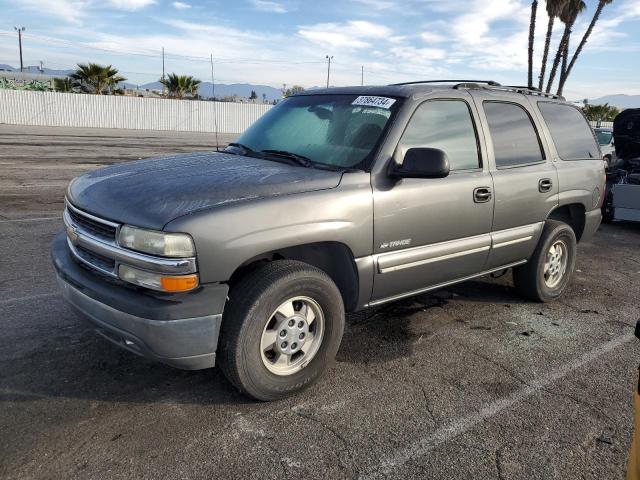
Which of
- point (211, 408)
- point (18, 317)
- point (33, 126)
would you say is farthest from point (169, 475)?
point (33, 126)

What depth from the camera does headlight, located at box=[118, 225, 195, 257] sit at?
8.77ft

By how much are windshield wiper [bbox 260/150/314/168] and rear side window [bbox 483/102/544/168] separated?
1600 millimetres

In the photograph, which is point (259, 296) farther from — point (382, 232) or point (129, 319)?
point (382, 232)

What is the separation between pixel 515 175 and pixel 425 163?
144cm

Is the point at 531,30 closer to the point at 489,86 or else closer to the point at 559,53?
the point at 559,53

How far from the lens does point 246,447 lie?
8.95ft

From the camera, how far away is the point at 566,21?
2738 centimetres

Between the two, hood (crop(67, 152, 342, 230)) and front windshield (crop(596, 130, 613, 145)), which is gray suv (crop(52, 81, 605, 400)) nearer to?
hood (crop(67, 152, 342, 230))

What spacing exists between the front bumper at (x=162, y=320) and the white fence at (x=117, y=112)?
106 ft

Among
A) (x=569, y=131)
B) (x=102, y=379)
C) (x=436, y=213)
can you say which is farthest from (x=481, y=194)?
(x=102, y=379)

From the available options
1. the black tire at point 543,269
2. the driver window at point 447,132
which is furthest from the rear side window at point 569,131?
the driver window at point 447,132

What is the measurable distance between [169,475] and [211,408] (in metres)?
0.60

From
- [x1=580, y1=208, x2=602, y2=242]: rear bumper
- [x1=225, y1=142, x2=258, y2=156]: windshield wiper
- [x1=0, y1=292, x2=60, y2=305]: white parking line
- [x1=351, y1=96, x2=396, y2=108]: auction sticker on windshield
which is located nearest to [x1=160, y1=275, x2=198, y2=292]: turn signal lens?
[x1=225, y1=142, x2=258, y2=156]: windshield wiper

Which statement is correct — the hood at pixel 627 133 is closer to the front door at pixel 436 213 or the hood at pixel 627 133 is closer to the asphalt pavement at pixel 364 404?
the asphalt pavement at pixel 364 404
